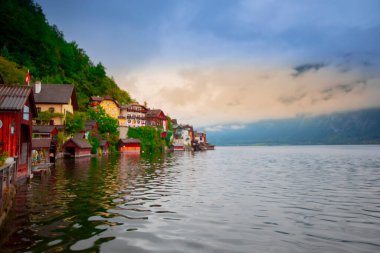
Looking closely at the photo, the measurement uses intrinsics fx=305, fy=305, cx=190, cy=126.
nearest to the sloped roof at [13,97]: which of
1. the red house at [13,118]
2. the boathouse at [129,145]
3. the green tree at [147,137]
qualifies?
the red house at [13,118]

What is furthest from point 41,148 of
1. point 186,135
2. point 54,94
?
point 186,135

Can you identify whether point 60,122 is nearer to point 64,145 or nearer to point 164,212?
point 64,145

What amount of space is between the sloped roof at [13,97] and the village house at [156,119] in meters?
116

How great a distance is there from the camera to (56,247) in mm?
11672

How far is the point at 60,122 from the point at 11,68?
50.4ft

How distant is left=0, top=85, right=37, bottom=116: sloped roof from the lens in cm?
2626

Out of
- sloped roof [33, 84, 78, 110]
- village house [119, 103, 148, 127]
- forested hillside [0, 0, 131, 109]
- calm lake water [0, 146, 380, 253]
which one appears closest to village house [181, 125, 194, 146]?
village house [119, 103, 148, 127]

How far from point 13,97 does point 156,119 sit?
121m

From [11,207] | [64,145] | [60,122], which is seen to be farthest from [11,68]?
[11,207]

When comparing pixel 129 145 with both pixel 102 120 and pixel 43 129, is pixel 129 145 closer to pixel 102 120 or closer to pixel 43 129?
pixel 102 120

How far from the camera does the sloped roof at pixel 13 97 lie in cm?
2626

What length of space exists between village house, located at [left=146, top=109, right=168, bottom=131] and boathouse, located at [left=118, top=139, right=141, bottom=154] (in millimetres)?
29639

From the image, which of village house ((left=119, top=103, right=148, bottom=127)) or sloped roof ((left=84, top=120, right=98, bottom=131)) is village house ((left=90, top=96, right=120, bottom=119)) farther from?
sloped roof ((left=84, top=120, right=98, bottom=131))

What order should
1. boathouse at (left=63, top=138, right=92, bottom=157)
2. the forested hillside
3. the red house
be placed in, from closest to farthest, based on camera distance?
1. the red house
2. boathouse at (left=63, top=138, right=92, bottom=157)
3. the forested hillside
